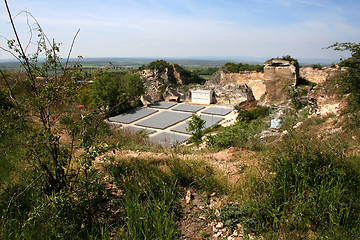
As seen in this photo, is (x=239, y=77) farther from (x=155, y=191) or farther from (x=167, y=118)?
(x=155, y=191)

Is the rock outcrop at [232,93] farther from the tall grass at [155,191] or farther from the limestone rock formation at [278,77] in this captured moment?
the tall grass at [155,191]

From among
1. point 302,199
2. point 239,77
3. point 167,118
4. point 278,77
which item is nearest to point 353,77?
point 302,199

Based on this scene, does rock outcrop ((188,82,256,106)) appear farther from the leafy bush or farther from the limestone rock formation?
the leafy bush

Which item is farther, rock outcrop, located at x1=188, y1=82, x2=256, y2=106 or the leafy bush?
rock outcrop, located at x1=188, y1=82, x2=256, y2=106

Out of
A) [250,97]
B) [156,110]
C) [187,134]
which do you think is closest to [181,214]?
[187,134]

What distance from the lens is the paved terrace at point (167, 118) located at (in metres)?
18.0

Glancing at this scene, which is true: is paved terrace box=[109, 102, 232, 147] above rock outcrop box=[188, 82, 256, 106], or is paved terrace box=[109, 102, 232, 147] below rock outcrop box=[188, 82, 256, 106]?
below

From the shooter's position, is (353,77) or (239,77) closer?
(353,77)

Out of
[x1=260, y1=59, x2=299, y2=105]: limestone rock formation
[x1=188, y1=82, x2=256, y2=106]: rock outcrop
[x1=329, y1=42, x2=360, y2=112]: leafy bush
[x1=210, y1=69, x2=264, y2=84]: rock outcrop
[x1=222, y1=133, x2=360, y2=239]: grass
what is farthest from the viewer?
[x1=210, y1=69, x2=264, y2=84]: rock outcrop

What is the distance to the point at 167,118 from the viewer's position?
2270 centimetres

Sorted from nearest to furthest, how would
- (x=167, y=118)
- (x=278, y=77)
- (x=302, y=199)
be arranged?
(x=302, y=199) < (x=167, y=118) < (x=278, y=77)

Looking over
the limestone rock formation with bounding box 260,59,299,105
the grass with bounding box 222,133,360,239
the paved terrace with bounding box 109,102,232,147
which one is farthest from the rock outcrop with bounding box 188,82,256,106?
the grass with bounding box 222,133,360,239

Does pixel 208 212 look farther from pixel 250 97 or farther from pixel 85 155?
pixel 250 97

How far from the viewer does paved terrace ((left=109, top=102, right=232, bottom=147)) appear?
18.0 meters
